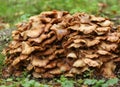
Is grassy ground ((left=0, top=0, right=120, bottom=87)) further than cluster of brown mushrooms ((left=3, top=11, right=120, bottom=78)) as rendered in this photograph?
Yes

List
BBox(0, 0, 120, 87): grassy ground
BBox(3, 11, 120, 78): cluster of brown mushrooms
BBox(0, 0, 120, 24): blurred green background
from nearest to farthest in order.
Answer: BBox(3, 11, 120, 78): cluster of brown mushrooms
BBox(0, 0, 120, 87): grassy ground
BBox(0, 0, 120, 24): blurred green background

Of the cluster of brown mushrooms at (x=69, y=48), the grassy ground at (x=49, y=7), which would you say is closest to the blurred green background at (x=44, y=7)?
the grassy ground at (x=49, y=7)

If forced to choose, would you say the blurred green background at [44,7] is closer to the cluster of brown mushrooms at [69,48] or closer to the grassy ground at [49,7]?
the grassy ground at [49,7]

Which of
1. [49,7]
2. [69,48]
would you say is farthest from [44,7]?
[69,48]

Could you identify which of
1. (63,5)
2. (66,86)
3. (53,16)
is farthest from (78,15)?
(63,5)

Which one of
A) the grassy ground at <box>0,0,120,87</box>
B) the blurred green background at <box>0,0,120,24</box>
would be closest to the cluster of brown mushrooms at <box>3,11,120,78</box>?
the grassy ground at <box>0,0,120,87</box>

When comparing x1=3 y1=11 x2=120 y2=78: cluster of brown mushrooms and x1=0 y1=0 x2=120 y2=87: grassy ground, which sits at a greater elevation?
x1=3 y1=11 x2=120 y2=78: cluster of brown mushrooms

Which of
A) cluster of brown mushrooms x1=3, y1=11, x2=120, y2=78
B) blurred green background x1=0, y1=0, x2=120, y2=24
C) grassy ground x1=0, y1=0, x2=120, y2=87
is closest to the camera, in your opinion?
cluster of brown mushrooms x1=3, y1=11, x2=120, y2=78

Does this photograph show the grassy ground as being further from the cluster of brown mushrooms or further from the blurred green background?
the cluster of brown mushrooms

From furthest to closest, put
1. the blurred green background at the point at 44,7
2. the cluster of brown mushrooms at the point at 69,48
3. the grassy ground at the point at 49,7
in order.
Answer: the blurred green background at the point at 44,7 → the grassy ground at the point at 49,7 → the cluster of brown mushrooms at the point at 69,48

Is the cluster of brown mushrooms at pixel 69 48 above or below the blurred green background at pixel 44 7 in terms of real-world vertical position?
above
